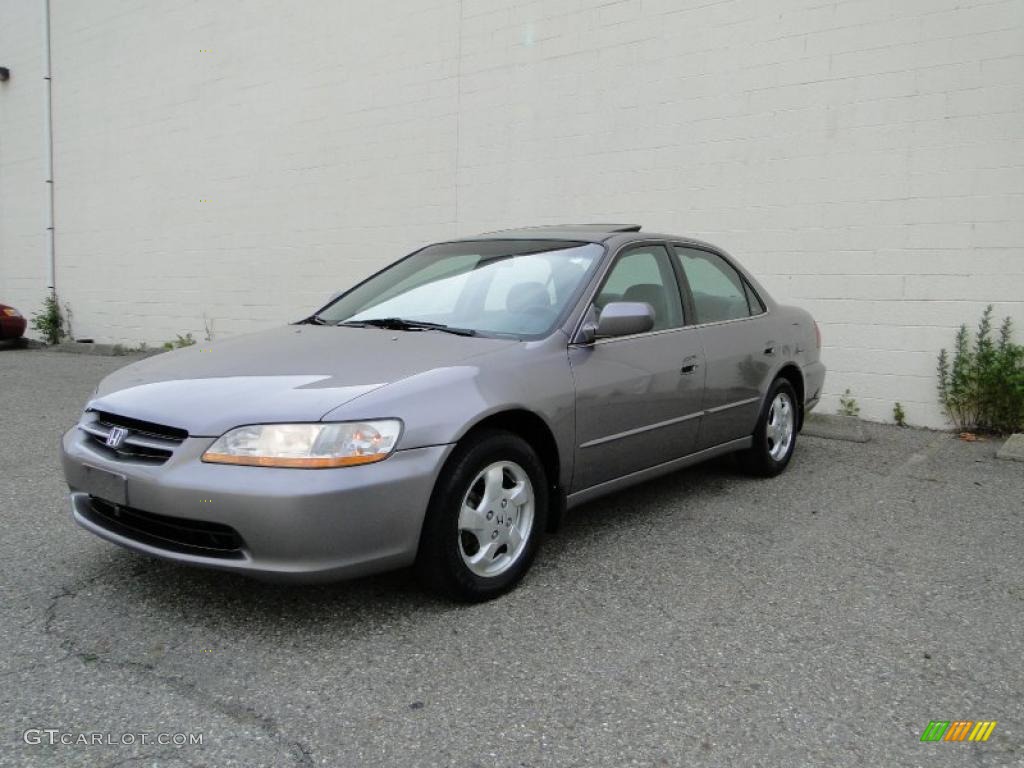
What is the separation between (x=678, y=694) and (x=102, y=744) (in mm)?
1658

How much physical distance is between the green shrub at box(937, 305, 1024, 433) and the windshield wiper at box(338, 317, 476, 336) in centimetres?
455

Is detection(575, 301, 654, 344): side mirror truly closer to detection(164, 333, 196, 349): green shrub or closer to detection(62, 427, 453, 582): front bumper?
detection(62, 427, 453, 582): front bumper

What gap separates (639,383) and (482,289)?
0.89m

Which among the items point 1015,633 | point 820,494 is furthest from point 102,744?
point 820,494

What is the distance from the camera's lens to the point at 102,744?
2.35 metres

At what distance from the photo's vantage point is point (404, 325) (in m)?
4.04

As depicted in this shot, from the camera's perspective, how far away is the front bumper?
284 centimetres

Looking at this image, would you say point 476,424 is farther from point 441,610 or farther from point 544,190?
A: point 544,190

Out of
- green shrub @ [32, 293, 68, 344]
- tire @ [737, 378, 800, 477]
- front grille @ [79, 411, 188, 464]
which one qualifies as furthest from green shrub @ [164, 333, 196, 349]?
front grille @ [79, 411, 188, 464]

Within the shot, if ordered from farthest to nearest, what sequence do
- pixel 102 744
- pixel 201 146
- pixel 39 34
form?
pixel 39 34, pixel 201 146, pixel 102 744

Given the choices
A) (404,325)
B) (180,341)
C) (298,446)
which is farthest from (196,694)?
(180,341)

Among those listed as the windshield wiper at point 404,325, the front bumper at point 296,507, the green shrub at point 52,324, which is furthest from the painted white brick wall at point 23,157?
the front bumper at point 296,507

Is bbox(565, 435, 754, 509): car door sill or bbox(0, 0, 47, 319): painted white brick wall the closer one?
bbox(565, 435, 754, 509): car door sill

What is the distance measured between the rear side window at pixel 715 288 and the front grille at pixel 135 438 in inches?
111
